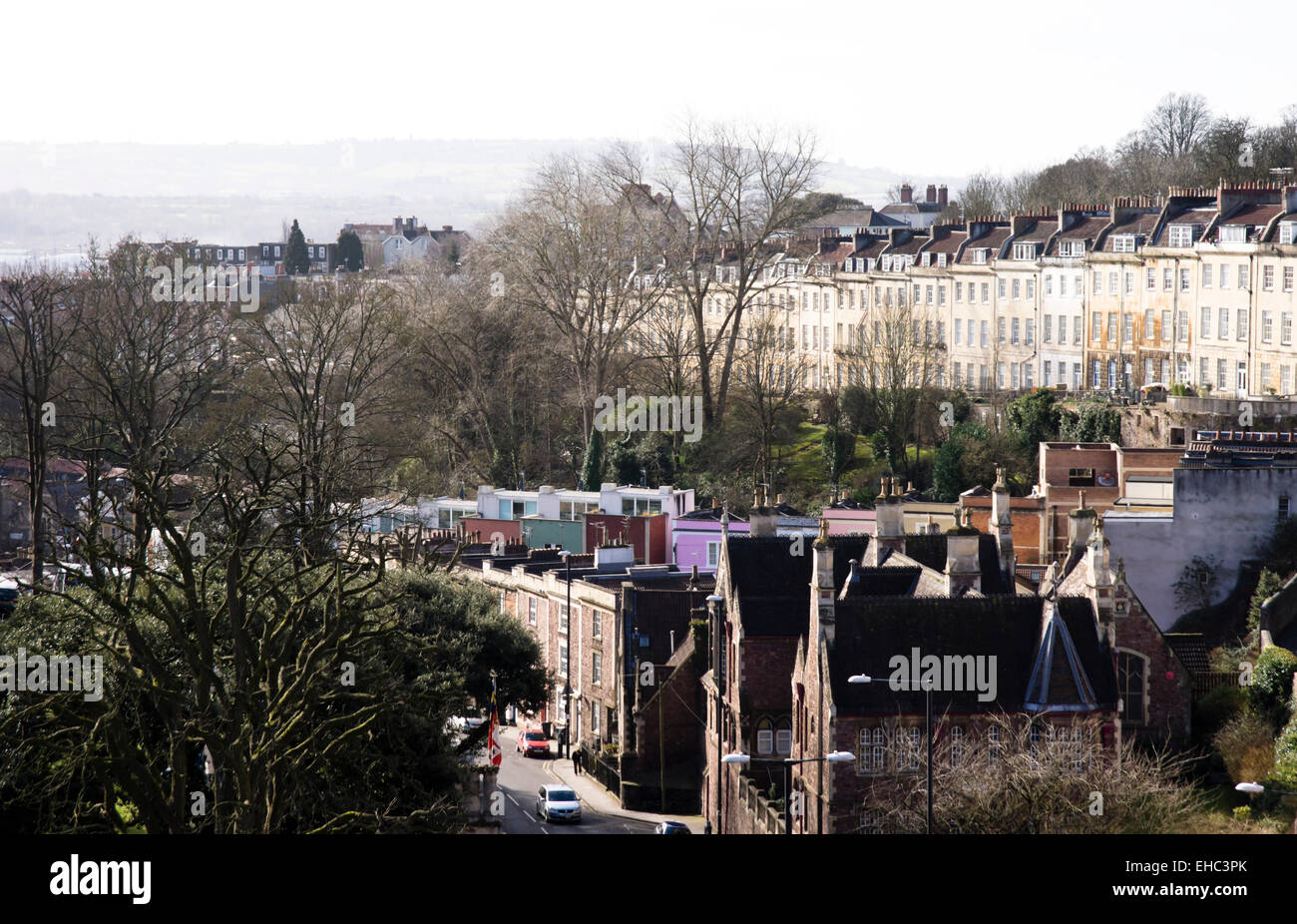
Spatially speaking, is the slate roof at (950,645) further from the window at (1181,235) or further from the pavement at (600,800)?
the window at (1181,235)

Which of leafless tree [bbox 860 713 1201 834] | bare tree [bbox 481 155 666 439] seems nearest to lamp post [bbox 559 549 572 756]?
leafless tree [bbox 860 713 1201 834]

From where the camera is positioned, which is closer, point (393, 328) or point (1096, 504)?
point (1096, 504)

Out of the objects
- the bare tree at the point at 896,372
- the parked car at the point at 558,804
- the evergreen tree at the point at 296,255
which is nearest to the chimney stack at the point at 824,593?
the parked car at the point at 558,804

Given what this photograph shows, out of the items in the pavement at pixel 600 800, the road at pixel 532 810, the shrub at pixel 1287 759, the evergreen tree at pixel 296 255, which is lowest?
the pavement at pixel 600 800

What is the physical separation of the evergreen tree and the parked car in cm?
11984

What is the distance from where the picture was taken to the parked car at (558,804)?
37.8 meters

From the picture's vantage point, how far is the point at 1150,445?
58344mm

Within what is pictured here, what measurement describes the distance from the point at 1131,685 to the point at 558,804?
12.5 meters

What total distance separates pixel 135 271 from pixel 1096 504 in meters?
34.0

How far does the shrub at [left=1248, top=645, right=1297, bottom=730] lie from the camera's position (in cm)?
3388

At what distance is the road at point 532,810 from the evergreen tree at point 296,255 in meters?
113

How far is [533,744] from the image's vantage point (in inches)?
1870

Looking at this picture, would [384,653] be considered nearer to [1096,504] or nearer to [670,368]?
[1096,504]
